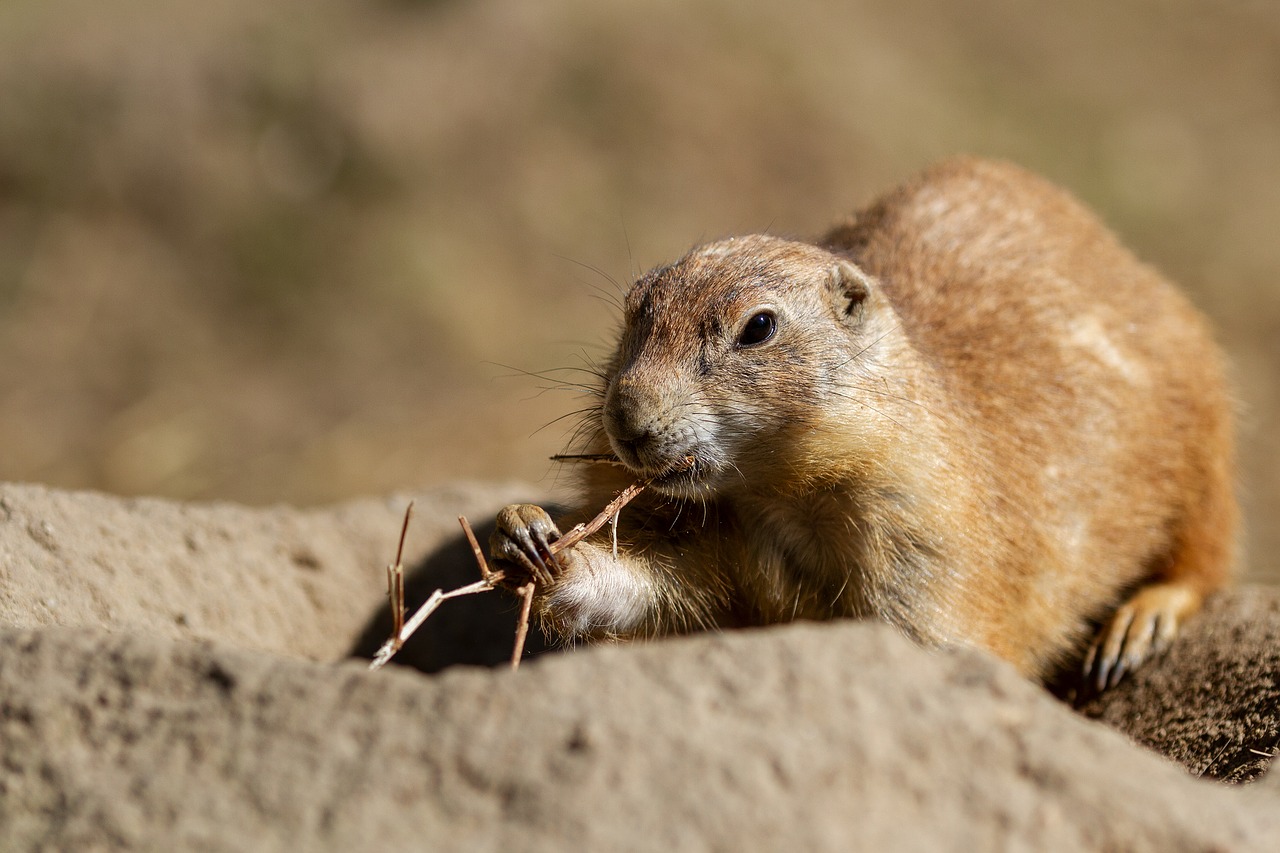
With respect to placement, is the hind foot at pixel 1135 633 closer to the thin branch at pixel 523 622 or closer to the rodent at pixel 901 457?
the rodent at pixel 901 457

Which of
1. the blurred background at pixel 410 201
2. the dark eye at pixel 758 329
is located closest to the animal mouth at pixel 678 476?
the dark eye at pixel 758 329

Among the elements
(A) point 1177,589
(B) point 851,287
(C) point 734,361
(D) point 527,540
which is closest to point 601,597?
(D) point 527,540

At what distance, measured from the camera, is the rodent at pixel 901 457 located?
4.36m

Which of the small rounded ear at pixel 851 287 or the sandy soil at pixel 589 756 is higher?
the small rounded ear at pixel 851 287

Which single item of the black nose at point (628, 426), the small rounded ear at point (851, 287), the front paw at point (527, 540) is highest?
the small rounded ear at point (851, 287)

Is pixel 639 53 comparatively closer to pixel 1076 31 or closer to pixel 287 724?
pixel 1076 31

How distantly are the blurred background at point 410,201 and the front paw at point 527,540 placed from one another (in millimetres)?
6011

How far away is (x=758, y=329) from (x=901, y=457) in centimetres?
70

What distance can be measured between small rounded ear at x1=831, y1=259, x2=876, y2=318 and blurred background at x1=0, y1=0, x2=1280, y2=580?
18.2 ft

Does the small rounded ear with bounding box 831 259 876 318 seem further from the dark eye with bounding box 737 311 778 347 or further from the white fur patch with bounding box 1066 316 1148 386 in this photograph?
the white fur patch with bounding box 1066 316 1148 386

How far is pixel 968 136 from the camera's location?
1420 centimetres

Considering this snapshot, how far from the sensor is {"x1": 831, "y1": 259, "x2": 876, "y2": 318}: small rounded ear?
15.4ft

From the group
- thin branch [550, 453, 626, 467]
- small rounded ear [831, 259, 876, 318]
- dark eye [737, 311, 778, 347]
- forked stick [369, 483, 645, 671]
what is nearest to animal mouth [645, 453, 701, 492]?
forked stick [369, 483, 645, 671]

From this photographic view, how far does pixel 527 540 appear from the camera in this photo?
416 cm
